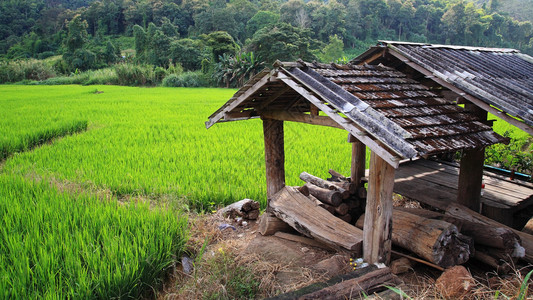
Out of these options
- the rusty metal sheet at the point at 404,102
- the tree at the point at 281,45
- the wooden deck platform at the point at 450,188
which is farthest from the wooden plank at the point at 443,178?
the tree at the point at 281,45

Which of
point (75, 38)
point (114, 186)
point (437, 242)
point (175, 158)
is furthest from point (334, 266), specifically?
point (75, 38)

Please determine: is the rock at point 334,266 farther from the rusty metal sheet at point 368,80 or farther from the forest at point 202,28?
the forest at point 202,28

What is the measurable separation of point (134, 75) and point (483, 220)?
28826 mm

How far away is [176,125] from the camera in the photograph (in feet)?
32.6

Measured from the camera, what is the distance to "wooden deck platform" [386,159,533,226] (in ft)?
12.5

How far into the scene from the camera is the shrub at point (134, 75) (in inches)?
1101

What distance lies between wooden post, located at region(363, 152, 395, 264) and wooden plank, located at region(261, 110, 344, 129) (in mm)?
578

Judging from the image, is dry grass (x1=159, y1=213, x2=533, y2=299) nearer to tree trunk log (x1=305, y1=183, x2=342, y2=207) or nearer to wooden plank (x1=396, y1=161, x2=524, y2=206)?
tree trunk log (x1=305, y1=183, x2=342, y2=207)

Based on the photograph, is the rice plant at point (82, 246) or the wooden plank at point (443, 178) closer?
the rice plant at point (82, 246)

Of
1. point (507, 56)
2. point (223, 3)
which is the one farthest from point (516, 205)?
point (223, 3)

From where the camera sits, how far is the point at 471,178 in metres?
3.62

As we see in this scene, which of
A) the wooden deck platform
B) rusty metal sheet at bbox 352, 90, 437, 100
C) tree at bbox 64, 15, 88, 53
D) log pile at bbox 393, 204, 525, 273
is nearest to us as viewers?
log pile at bbox 393, 204, 525, 273

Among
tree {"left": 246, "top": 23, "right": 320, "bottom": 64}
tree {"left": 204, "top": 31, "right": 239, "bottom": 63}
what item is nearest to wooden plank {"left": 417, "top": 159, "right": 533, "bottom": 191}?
tree {"left": 246, "top": 23, "right": 320, "bottom": 64}

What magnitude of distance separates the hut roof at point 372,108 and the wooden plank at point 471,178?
432 mm
